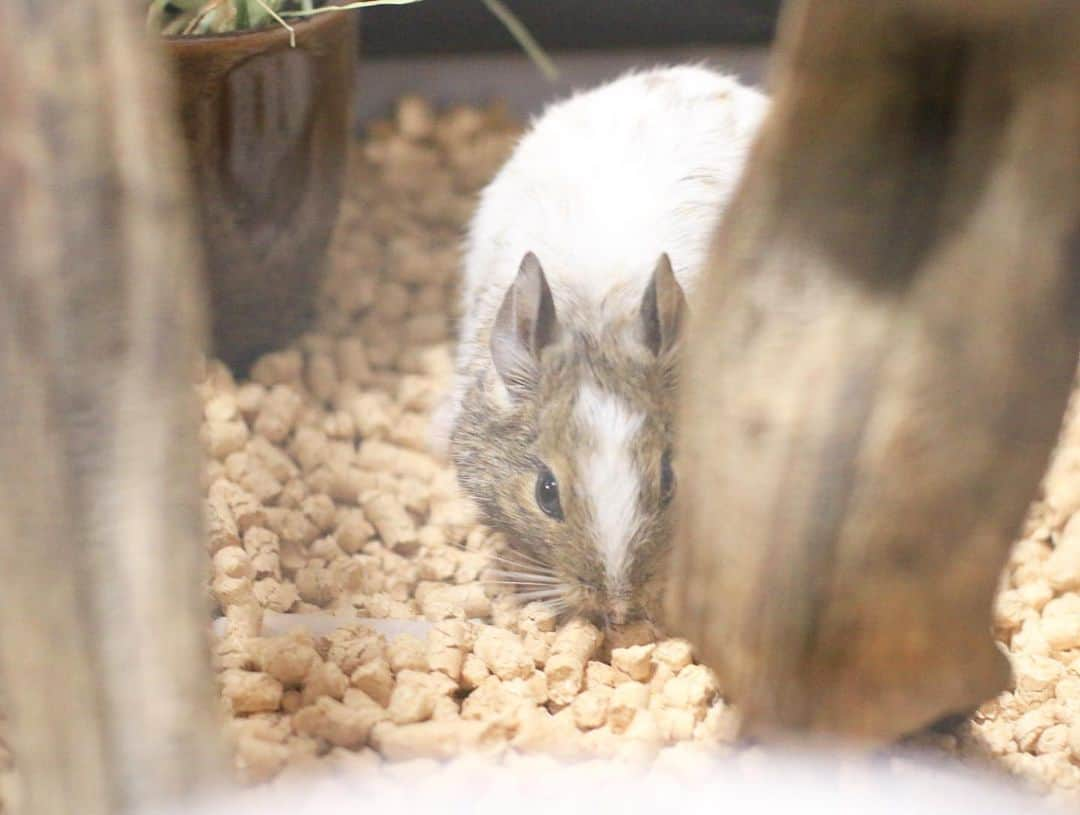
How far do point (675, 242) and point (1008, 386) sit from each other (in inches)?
58.9

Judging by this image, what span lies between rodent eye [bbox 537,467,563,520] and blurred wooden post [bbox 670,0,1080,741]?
79 centimetres

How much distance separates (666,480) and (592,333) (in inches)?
16.2

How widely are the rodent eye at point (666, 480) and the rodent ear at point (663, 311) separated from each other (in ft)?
0.86

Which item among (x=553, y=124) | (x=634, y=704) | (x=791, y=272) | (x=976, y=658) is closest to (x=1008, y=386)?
(x=791, y=272)

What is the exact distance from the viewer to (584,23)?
453 cm

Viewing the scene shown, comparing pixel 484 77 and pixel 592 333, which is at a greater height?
pixel 484 77

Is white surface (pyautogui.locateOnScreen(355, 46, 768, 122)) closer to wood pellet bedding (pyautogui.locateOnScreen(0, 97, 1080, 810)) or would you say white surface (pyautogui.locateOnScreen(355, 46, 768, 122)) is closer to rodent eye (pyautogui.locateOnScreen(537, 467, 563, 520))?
wood pellet bedding (pyautogui.locateOnScreen(0, 97, 1080, 810))

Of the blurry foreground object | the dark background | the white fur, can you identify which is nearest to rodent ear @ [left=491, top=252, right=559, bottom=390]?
Answer: the white fur

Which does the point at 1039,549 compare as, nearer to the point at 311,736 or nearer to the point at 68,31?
the point at 311,736

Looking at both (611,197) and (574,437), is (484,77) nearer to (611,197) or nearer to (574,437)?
(611,197)

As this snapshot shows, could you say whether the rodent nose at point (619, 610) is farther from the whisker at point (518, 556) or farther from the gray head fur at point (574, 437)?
the whisker at point (518, 556)

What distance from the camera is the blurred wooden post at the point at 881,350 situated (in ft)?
5.09

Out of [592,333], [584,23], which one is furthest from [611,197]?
[584,23]

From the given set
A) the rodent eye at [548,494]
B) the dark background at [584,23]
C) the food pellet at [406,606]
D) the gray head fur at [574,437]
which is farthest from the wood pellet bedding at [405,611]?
the dark background at [584,23]
